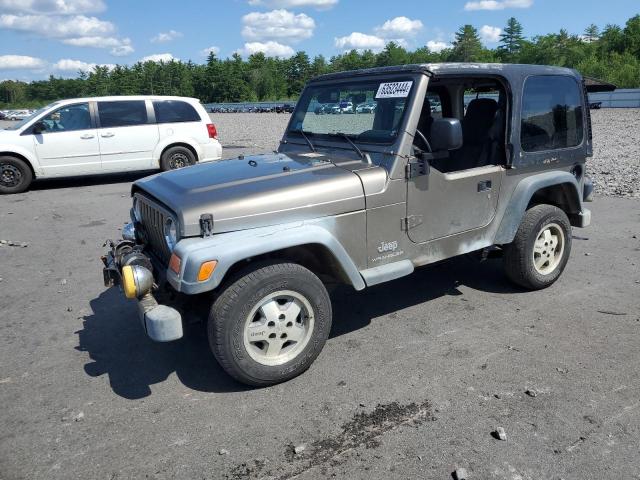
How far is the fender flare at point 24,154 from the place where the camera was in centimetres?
1077

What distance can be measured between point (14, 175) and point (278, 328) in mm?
9760

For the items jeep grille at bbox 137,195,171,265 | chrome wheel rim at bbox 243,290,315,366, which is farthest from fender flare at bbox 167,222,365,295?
jeep grille at bbox 137,195,171,265

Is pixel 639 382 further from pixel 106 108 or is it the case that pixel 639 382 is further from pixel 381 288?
pixel 106 108

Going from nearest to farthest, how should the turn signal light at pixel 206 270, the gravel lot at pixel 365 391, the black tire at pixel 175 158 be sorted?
the gravel lot at pixel 365 391 → the turn signal light at pixel 206 270 → the black tire at pixel 175 158

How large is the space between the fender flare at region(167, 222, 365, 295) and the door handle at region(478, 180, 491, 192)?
1.57 meters

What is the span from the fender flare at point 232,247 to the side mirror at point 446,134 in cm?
110

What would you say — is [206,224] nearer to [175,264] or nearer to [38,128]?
[175,264]

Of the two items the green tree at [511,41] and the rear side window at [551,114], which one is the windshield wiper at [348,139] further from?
the green tree at [511,41]

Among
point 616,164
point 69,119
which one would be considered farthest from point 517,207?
point 69,119

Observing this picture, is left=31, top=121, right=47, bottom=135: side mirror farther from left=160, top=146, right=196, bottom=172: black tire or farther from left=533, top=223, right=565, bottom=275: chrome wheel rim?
left=533, top=223, right=565, bottom=275: chrome wheel rim

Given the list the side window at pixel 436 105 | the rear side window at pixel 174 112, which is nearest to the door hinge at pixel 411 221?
the side window at pixel 436 105

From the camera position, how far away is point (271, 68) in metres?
119

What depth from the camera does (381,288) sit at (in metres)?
5.41

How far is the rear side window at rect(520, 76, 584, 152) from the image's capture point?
479 cm
